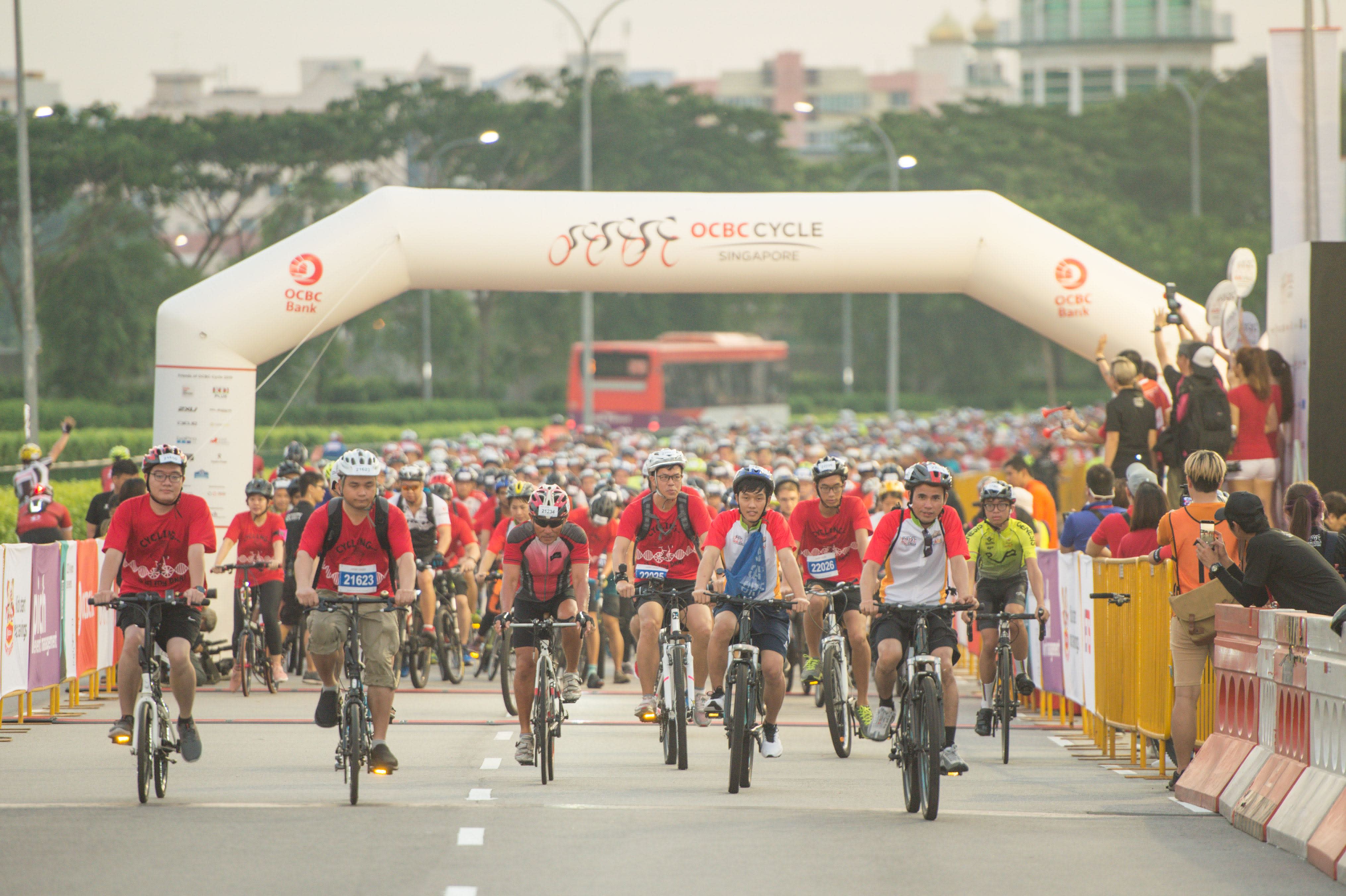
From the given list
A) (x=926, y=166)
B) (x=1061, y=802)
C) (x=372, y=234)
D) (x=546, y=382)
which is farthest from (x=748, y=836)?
(x=926, y=166)

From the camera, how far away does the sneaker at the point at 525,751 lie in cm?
1096

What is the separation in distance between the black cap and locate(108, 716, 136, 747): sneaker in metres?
5.55

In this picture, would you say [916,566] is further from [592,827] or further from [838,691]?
[838,691]

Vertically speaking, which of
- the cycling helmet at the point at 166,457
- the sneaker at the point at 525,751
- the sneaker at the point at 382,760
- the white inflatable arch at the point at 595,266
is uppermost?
the white inflatable arch at the point at 595,266

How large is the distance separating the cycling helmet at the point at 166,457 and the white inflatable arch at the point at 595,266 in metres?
7.32

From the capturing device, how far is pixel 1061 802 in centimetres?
1045

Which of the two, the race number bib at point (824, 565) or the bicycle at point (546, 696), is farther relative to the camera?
the race number bib at point (824, 565)

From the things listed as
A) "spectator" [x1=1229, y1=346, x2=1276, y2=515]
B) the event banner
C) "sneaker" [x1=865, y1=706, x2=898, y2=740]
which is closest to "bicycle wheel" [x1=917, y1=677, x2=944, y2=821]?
"sneaker" [x1=865, y1=706, x2=898, y2=740]

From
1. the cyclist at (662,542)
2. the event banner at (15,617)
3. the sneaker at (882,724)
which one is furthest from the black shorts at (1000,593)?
the event banner at (15,617)

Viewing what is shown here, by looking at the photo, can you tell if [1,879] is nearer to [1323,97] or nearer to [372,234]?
[372,234]

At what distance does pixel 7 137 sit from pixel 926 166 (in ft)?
145

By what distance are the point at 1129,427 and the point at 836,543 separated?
443cm

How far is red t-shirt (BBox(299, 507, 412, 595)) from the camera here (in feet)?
33.3

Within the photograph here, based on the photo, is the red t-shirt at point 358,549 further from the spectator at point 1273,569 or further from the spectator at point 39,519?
the spectator at point 39,519
